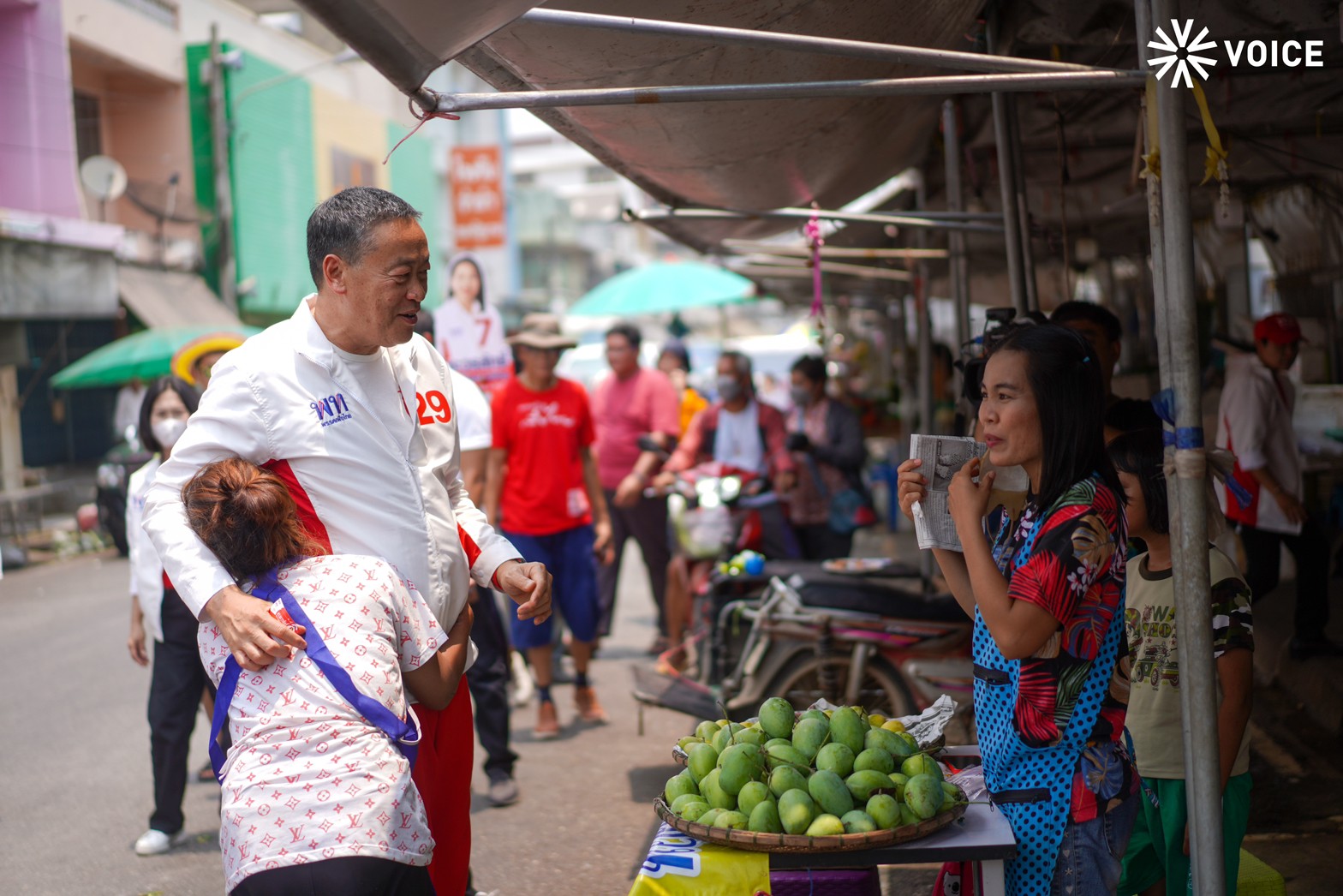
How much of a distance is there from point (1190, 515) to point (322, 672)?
5.77ft

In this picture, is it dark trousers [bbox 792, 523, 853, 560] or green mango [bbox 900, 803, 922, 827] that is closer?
green mango [bbox 900, 803, 922, 827]

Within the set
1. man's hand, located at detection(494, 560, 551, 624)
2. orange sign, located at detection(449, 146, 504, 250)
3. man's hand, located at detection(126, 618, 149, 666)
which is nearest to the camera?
man's hand, located at detection(494, 560, 551, 624)

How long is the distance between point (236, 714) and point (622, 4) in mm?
1728

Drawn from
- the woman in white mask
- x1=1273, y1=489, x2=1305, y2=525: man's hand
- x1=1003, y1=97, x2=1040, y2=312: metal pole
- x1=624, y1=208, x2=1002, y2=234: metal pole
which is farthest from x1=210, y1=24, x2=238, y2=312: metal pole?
x1=1003, y1=97, x2=1040, y2=312: metal pole

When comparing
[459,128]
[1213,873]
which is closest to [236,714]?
[1213,873]

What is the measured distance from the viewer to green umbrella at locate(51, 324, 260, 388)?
1573 cm

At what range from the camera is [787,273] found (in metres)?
10.6

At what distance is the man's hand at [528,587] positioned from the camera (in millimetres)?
2947

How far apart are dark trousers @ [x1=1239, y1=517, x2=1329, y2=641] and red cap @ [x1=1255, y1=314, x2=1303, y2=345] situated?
958mm

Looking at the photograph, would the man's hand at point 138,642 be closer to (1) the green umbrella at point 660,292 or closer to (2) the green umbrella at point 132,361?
(1) the green umbrella at point 660,292

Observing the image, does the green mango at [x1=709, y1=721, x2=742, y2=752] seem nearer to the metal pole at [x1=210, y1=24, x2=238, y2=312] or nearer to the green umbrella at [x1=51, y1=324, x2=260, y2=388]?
the green umbrella at [x1=51, y1=324, x2=260, y2=388]

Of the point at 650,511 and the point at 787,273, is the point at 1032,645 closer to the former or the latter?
the point at 650,511

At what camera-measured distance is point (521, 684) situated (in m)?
7.60

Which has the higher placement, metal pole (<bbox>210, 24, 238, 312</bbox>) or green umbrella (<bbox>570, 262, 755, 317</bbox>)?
metal pole (<bbox>210, 24, 238, 312</bbox>)
